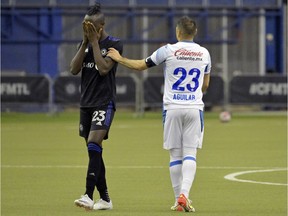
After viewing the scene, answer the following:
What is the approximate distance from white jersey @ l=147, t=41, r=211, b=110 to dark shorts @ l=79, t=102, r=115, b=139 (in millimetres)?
674

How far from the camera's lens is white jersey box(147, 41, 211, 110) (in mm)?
12477

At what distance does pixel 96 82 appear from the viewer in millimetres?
12633

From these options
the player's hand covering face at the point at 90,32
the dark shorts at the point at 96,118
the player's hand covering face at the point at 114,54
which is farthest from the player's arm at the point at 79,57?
the dark shorts at the point at 96,118

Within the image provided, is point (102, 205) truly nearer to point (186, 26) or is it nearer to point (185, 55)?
point (185, 55)

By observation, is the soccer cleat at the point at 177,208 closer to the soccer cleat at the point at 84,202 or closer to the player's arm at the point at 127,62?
the soccer cleat at the point at 84,202

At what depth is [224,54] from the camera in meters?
50.4

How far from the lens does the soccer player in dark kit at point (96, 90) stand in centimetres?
1245

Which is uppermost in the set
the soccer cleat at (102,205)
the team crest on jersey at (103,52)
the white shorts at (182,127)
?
the team crest on jersey at (103,52)

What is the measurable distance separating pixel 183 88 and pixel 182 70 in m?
0.20

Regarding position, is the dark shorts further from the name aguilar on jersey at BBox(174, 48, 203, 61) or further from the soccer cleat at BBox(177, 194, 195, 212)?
the soccer cleat at BBox(177, 194, 195, 212)

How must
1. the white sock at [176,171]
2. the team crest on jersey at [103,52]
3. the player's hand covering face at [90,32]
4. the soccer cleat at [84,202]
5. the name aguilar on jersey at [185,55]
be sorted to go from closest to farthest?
the soccer cleat at [84,202]
the player's hand covering face at [90,32]
the name aguilar on jersey at [185,55]
the team crest on jersey at [103,52]
the white sock at [176,171]

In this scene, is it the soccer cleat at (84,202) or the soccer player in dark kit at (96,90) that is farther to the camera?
the soccer player in dark kit at (96,90)

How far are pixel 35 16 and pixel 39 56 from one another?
176 cm

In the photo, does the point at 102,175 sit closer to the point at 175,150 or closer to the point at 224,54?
the point at 175,150
